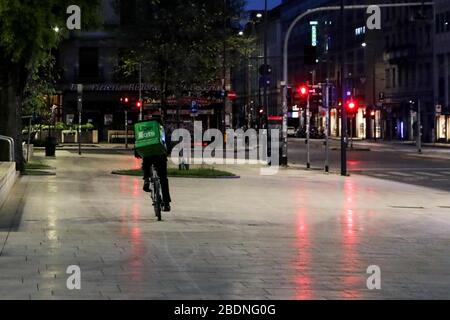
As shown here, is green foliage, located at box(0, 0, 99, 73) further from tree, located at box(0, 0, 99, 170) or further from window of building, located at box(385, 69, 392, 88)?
window of building, located at box(385, 69, 392, 88)

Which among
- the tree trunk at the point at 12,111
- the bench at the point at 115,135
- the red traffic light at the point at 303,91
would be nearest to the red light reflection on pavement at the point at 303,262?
the tree trunk at the point at 12,111

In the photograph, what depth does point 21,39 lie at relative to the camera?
2100cm

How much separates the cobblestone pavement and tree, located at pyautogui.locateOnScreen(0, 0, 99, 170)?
3616mm

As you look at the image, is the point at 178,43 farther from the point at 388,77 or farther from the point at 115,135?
the point at 388,77

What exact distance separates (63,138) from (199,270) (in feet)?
190

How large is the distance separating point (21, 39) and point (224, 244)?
35.5ft

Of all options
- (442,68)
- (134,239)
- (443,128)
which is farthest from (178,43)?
(443,128)

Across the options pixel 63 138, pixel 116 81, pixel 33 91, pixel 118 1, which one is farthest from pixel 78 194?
pixel 116 81

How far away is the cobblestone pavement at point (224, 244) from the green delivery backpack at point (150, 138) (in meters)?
1.27

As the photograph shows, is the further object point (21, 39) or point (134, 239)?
point (21, 39)

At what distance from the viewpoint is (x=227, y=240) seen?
12.8 metres

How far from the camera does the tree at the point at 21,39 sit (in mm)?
20391

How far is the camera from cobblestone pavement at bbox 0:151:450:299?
29.5 ft
